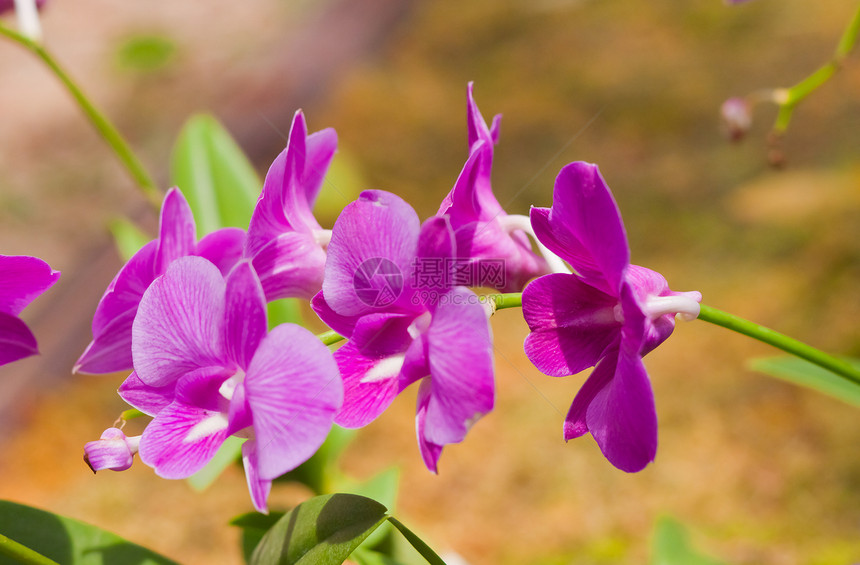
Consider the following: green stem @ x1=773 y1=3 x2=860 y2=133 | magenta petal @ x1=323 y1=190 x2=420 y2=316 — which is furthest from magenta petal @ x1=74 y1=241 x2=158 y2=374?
green stem @ x1=773 y1=3 x2=860 y2=133

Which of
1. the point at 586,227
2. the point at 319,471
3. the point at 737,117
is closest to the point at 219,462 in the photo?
the point at 319,471

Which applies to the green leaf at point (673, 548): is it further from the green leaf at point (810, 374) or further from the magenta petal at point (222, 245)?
the magenta petal at point (222, 245)

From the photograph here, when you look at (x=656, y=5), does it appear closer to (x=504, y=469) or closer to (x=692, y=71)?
(x=692, y=71)

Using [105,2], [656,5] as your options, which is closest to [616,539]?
[656,5]

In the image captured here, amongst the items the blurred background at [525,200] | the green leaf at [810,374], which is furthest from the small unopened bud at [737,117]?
the blurred background at [525,200]

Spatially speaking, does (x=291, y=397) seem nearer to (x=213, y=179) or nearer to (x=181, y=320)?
(x=181, y=320)
